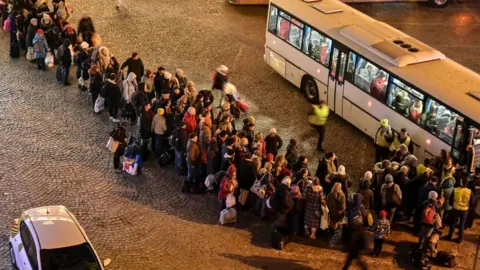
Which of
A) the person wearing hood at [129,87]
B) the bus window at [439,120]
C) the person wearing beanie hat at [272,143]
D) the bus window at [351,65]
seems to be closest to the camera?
the person wearing beanie hat at [272,143]

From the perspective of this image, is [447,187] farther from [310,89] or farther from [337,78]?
[310,89]

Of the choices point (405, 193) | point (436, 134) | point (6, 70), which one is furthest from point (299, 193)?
point (6, 70)

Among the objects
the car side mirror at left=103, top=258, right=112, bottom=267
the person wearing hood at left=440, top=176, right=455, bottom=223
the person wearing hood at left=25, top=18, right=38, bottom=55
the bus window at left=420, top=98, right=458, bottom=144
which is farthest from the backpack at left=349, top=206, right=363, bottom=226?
the person wearing hood at left=25, top=18, right=38, bottom=55

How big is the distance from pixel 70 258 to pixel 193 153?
14.0 feet

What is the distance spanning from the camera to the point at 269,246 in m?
15.7

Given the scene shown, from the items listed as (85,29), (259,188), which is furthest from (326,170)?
(85,29)

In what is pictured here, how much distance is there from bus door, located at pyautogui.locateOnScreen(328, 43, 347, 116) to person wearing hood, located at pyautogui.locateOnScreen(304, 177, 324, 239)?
6198 millimetres

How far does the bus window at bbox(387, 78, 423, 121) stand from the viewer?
60.4 ft

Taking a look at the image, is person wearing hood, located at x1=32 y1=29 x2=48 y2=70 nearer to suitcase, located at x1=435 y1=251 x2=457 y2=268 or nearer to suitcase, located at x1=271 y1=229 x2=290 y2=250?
suitcase, located at x1=271 y1=229 x2=290 y2=250

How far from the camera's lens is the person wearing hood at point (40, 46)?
887 inches

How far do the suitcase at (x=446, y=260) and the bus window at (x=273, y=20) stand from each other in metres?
10.4

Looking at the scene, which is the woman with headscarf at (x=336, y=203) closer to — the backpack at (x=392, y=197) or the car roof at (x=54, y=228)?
the backpack at (x=392, y=197)

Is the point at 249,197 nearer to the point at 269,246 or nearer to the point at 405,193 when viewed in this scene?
the point at 269,246

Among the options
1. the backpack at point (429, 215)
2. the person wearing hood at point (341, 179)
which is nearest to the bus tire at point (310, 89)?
the person wearing hood at point (341, 179)
